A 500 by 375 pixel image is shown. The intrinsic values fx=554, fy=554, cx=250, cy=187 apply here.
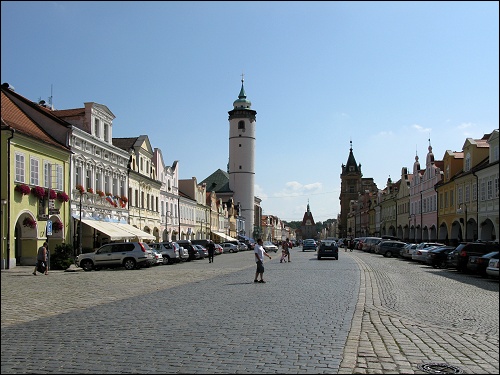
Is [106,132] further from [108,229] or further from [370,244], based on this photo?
[370,244]

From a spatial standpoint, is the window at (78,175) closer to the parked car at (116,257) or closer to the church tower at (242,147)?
the parked car at (116,257)

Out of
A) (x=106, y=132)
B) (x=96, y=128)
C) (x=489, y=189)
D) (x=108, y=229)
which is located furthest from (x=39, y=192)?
(x=489, y=189)

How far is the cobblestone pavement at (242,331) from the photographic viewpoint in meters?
7.14

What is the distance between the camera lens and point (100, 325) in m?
10.5

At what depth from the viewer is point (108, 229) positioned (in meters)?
40.0

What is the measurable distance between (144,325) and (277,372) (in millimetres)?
4513

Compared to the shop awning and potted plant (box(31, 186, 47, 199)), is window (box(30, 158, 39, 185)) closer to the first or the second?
potted plant (box(31, 186, 47, 199))

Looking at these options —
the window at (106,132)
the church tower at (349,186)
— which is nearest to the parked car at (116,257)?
the window at (106,132)

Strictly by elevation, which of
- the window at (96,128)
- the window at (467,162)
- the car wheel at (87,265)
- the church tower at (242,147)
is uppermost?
the church tower at (242,147)

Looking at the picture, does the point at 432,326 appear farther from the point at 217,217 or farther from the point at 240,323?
the point at 217,217

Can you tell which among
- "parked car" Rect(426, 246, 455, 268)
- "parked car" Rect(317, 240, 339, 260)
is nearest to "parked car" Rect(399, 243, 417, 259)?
"parked car" Rect(317, 240, 339, 260)

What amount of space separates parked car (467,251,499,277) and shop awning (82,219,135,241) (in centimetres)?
2341

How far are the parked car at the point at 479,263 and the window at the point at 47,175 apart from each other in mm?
23461

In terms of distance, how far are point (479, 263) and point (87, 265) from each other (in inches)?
822
